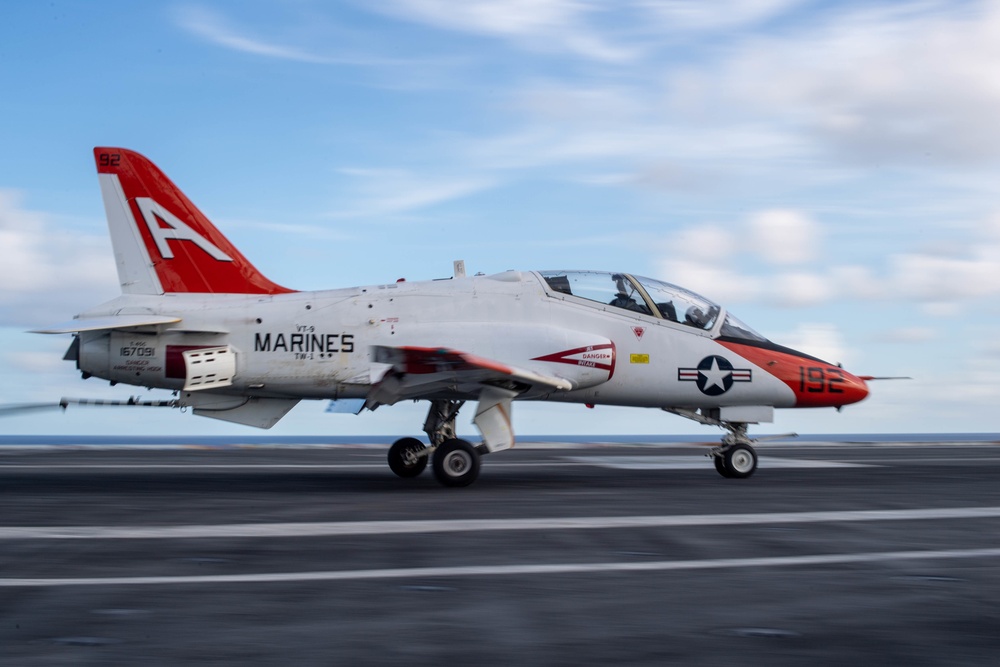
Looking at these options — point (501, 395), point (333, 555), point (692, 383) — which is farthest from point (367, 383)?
point (333, 555)

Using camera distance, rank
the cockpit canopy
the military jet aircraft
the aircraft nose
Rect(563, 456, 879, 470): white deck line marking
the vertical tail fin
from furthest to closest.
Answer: Rect(563, 456, 879, 470): white deck line marking → the aircraft nose → the cockpit canopy → the vertical tail fin → the military jet aircraft

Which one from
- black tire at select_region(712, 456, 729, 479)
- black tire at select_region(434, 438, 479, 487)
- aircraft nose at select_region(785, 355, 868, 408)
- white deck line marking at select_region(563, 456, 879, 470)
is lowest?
white deck line marking at select_region(563, 456, 879, 470)

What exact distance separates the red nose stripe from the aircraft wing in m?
3.83

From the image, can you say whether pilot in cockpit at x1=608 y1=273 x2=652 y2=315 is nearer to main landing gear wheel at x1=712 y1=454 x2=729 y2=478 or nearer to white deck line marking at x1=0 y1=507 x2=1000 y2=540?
main landing gear wheel at x1=712 y1=454 x2=729 y2=478

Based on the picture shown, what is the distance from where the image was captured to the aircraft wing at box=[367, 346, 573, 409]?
13.2 metres

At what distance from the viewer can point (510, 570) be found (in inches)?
290

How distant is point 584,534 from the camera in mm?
9352

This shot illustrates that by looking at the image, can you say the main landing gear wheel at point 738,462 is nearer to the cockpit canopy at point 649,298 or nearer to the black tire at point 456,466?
the cockpit canopy at point 649,298

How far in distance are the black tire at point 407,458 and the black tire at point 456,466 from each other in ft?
6.16

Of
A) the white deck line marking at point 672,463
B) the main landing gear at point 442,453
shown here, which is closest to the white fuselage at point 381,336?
the main landing gear at point 442,453

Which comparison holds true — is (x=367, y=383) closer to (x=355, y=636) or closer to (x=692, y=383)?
(x=692, y=383)

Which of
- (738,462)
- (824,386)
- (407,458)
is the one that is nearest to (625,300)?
(738,462)

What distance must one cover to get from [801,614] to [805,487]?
9619 millimetres

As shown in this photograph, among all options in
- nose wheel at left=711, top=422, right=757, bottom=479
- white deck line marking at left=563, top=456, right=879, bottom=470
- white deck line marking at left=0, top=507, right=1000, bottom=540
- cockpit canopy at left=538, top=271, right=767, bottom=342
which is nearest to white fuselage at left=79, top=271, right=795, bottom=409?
cockpit canopy at left=538, top=271, right=767, bottom=342
